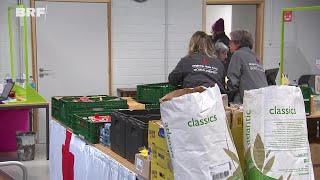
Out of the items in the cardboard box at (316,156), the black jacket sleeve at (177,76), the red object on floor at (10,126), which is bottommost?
the red object on floor at (10,126)

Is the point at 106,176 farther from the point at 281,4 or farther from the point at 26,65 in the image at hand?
the point at 281,4

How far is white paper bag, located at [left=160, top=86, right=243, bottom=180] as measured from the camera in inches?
68.4

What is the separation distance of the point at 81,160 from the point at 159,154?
1.31 meters

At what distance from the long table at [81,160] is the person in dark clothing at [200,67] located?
1159 mm

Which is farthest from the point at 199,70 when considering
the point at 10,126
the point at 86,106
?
the point at 10,126

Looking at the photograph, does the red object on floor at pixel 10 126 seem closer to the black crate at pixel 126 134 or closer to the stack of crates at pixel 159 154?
the black crate at pixel 126 134

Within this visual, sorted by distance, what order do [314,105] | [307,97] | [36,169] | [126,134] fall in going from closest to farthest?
[126,134]
[314,105]
[307,97]
[36,169]

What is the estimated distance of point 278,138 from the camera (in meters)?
1.82

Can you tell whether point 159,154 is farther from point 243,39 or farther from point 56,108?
point 243,39

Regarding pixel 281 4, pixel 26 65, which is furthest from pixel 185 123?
pixel 281 4

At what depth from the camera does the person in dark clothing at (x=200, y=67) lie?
14.1 feet

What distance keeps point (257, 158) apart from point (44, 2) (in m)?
5.49

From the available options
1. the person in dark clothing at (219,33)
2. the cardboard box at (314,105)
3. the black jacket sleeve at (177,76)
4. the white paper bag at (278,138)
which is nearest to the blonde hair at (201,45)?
the black jacket sleeve at (177,76)

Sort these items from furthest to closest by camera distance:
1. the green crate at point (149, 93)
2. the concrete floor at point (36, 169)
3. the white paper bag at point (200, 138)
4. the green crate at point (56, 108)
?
the concrete floor at point (36, 169), the green crate at point (149, 93), the green crate at point (56, 108), the white paper bag at point (200, 138)
